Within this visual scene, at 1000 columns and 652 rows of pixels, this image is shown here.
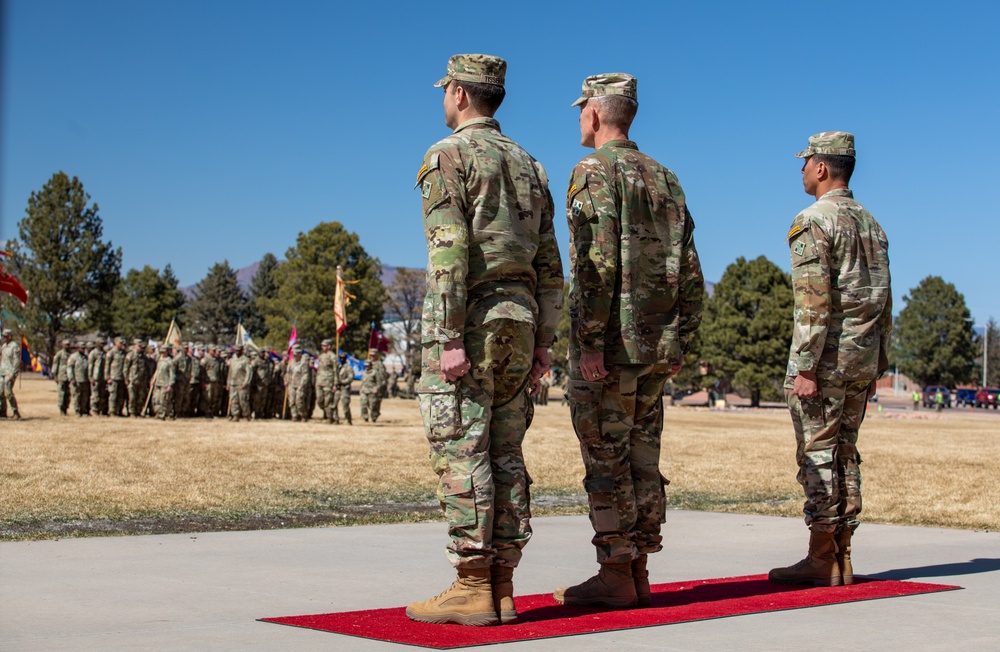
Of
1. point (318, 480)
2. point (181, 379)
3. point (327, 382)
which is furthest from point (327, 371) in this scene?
point (318, 480)

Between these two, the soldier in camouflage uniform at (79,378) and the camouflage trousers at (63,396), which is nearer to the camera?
the soldier in camouflage uniform at (79,378)

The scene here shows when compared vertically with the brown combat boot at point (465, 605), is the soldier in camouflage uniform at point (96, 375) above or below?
above

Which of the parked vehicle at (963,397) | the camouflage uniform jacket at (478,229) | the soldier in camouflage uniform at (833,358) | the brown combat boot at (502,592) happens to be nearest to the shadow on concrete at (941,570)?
the soldier in camouflage uniform at (833,358)

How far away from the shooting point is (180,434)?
2203cm

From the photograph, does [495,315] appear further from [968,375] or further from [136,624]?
[968,375]

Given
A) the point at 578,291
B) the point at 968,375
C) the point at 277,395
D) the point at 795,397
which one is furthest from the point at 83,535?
the point at 968,375

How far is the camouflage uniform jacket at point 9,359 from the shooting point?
1046 inches

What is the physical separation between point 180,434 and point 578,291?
18.0 metres

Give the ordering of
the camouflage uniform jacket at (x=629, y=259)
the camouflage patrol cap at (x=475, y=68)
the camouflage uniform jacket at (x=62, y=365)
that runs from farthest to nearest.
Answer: the camouflage uniform jacket at (x=62, y=365), the camouflage uniform jacket at (x=629, y=259), the camouflage patrol cap at (x=475, y=68)

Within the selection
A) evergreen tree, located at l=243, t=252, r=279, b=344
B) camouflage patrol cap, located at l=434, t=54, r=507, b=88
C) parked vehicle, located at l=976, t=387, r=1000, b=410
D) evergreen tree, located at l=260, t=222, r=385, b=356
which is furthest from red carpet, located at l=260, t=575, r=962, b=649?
evergreen tree, located at l=243, t=252, r=279, b=344

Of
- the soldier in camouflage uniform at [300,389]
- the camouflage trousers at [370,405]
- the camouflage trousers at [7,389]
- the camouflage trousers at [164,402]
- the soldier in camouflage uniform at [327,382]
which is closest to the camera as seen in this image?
the camouflage trousers at [7,389]

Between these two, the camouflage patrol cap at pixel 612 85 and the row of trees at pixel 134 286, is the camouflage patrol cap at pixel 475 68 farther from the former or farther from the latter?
the row of trees at pixel 134 286

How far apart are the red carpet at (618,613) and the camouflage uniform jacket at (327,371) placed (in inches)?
998

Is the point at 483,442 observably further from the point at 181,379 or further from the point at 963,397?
the point at 963,397
